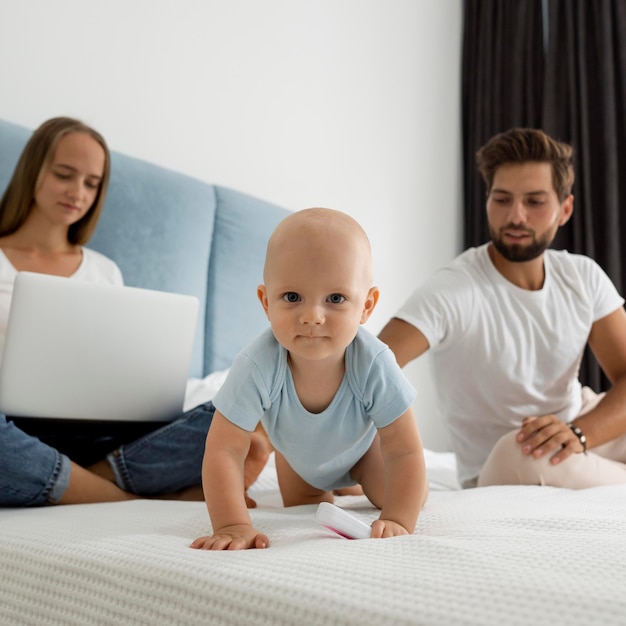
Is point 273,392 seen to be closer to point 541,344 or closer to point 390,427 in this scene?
point 390,427

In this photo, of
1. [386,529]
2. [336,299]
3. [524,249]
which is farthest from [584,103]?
Result: [386,529]

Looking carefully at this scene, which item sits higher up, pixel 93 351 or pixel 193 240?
pixel 193 240

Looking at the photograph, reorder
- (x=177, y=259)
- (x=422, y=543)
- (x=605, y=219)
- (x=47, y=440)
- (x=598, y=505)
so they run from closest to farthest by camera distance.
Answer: (x=422, y=543), (x=598, y=505), (x=47, y=440), (x=177, y=259), (x=605, y=219)

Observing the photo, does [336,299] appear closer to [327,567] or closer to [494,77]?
[327,567]

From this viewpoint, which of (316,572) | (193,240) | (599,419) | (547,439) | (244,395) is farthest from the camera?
(193,240)

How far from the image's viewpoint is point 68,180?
1.82 m

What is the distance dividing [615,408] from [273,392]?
1.00m

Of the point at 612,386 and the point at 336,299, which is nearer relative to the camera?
the point at 336,299

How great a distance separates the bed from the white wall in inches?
56.7

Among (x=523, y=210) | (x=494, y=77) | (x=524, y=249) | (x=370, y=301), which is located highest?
(x=494, y=77)

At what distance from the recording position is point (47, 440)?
133cm

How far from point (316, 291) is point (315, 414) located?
0.22 metres

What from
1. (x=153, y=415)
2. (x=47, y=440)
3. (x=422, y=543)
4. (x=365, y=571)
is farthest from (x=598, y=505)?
(x=47, y=440)

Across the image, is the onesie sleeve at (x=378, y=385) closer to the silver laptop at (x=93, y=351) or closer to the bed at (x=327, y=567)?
the bed at (x=327, y=567)
